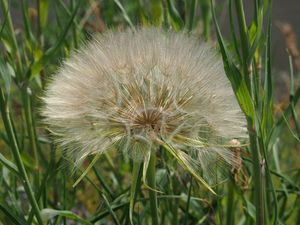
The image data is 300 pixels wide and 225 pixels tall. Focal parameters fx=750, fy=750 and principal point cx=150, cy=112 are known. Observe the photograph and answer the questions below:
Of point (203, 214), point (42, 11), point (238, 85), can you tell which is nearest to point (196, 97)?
point (238, 85)

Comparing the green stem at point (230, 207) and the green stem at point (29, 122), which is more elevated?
the green stem at point (29, 122)

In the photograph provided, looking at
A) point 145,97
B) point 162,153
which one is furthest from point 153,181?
point 162,153

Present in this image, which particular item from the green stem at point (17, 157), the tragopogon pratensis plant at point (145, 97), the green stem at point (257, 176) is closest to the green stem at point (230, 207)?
the green stem at point (257, 176)

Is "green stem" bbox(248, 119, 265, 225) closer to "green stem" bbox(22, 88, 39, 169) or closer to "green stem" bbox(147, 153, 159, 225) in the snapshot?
"green stem" bbox(147, 153, 159, 225)

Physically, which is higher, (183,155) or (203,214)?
(183,155)

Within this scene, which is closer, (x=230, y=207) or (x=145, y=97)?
(x=145, y=97)

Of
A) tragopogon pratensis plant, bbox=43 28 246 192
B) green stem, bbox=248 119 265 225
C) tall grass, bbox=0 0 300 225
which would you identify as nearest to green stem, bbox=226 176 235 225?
tall grass, bbox=0 0 300 225

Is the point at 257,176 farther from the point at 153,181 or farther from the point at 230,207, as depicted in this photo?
the point at 230,207

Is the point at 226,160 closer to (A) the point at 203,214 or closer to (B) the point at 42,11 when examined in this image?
(A) the point at 203,214

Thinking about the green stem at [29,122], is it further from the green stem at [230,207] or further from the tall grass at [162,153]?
the green stem at [230,207]
